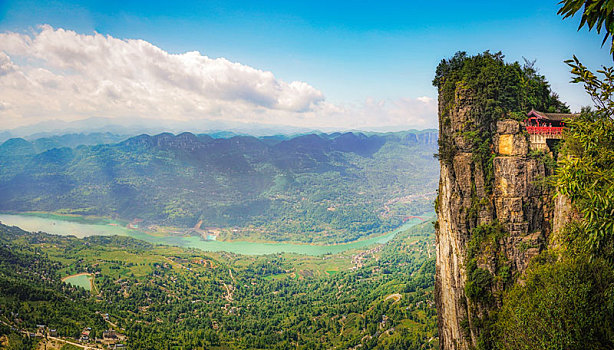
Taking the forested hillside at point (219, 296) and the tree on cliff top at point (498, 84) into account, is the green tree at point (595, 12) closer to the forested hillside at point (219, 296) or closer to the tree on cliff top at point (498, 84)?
the tree on cliff top at point (498, 84)

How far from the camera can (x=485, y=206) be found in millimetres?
24547

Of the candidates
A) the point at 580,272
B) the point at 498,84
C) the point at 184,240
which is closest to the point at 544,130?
the point at 498,84

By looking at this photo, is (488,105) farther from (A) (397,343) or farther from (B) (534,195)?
(A) (397,343)

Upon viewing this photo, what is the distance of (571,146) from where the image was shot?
1844 centimetres

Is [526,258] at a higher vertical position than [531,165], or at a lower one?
lower

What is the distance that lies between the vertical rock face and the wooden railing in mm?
645

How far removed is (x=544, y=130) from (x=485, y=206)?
6.42 meters

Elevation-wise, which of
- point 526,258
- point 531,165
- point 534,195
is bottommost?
point 526,258

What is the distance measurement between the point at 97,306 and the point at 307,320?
44535 millimetres

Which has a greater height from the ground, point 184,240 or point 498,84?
point 498,84

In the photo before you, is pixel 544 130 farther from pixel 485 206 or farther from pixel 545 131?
pixel 485 206

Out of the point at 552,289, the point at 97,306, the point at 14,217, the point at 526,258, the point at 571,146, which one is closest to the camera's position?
the point at 552,289

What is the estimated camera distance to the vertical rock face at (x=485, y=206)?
23.1m

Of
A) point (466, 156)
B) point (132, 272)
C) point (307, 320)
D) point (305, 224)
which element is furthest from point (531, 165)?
point (305, 224)
